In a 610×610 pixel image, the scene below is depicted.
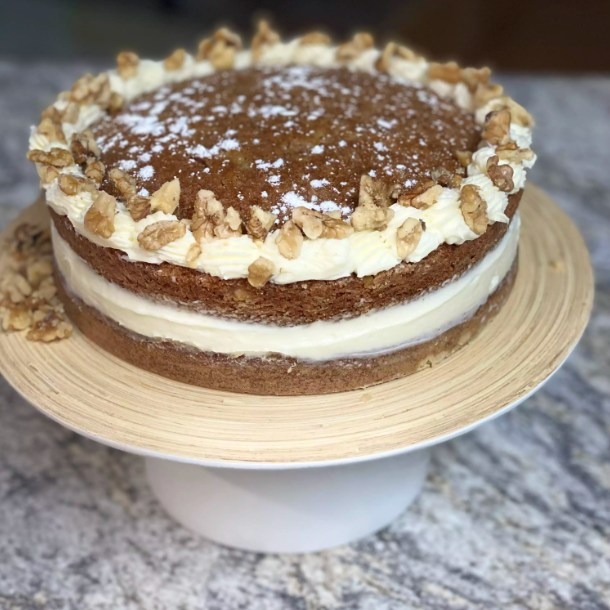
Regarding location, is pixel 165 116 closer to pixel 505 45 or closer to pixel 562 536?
pixel 562 536

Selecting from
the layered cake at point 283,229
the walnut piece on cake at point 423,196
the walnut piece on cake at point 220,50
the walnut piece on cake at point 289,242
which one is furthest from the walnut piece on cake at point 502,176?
the walnut piece on cake at point 220,50

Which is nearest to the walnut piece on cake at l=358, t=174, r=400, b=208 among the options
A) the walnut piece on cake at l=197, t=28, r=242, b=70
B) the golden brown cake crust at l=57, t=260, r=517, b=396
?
the golden brown cake crust at l=57, t=260, r=517, b=396

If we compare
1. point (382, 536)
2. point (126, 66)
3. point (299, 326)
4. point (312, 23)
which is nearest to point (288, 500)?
point (382, 536)

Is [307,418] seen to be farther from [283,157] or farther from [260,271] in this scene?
[283,157]

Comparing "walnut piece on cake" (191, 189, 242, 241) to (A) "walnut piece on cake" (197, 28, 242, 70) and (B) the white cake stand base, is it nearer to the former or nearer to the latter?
(B) the white cake stand base

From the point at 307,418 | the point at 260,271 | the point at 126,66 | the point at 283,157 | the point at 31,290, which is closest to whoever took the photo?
the point at 260,271

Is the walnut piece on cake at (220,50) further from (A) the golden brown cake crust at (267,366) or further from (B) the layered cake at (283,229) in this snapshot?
(A) the golden brown cake crust at (267,366)
